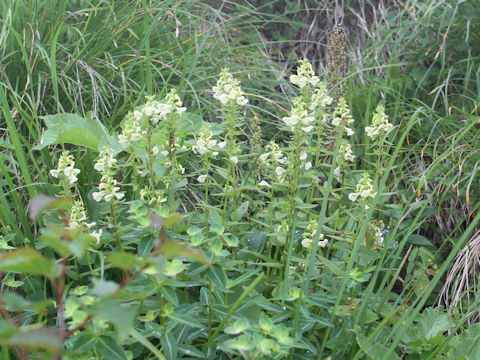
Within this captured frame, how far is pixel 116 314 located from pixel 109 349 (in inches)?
13.1

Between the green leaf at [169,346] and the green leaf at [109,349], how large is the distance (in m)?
0.14

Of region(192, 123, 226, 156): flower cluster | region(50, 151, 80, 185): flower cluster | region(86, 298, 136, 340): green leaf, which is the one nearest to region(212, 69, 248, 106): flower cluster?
region(192, 123, 226, 156): flower cluster

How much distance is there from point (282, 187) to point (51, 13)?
77.8 inches

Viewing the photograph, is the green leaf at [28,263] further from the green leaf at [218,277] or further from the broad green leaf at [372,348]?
the broad green leaf at [372,348]

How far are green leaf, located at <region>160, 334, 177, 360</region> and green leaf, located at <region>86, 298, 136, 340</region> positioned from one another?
418 millimetres

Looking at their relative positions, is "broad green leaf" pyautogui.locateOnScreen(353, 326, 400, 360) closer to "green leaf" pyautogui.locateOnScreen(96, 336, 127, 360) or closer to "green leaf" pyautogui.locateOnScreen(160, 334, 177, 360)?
"green leaf" pyautogui.locateOnScreen(160, 334, 177, 360)

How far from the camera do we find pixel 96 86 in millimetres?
2473

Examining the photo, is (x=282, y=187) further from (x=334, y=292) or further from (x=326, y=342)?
(x=326, y=342)

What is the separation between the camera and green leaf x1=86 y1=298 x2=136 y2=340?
69 cm

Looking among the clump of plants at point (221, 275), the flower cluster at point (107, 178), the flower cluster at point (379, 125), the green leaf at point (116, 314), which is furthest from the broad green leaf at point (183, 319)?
the flower cluster at point (379, 125)

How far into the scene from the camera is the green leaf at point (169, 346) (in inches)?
43.9

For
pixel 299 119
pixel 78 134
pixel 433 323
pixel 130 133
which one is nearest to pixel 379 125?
pixel 299 119

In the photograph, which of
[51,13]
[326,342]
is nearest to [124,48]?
[51,13]

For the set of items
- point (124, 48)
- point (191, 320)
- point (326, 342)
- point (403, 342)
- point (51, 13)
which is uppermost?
point (51, 13)
